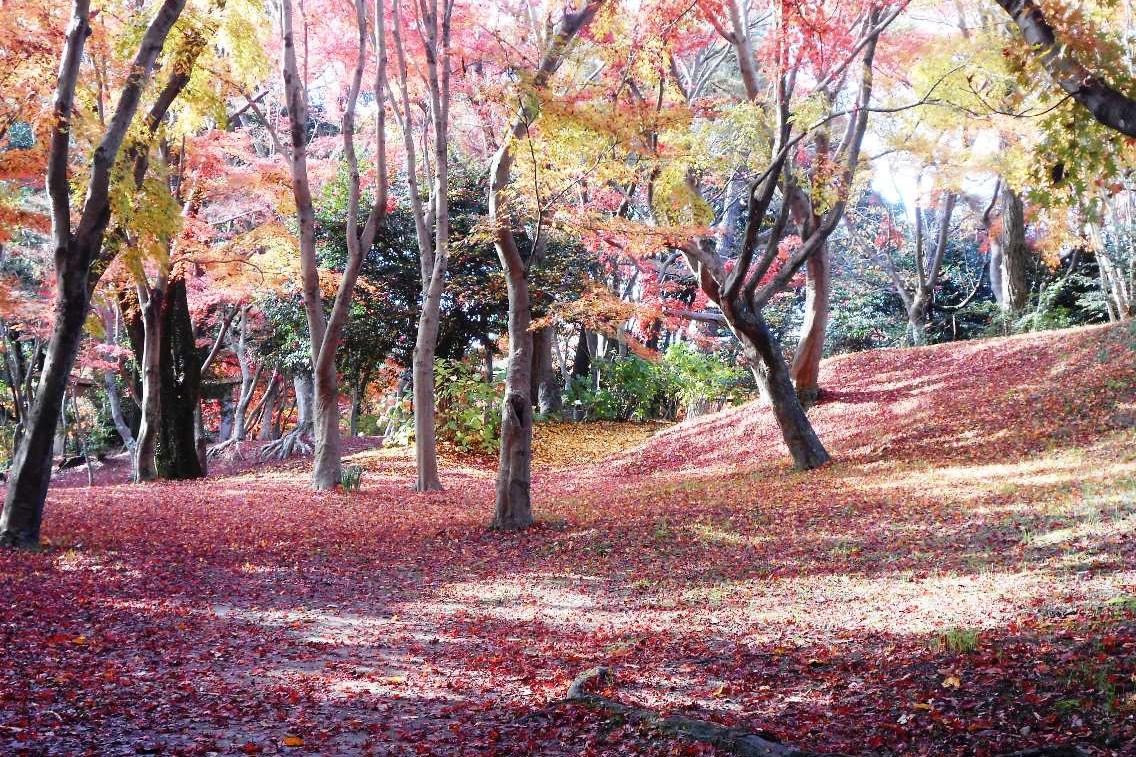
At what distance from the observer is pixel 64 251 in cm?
792

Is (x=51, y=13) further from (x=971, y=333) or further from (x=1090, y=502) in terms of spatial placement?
(x=971, y=333)

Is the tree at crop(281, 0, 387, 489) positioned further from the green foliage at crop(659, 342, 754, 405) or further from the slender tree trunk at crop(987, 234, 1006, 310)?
the slender tree trunk at crop(987, 234, 1006, 310)

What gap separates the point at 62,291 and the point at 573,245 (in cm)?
1317

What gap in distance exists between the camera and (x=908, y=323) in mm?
23016

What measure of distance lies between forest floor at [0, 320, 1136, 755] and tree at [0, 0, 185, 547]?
0.63 meters

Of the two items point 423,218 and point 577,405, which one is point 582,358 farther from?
point 423,218

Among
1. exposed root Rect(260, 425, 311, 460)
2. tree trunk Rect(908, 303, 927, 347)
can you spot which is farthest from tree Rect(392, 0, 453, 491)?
tree trunk Rect(908, 303, 927, 347)

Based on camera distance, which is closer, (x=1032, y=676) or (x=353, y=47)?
(x=1032, y=676)

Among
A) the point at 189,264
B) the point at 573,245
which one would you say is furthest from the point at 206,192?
the point at 573,245

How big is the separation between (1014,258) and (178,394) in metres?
16.6

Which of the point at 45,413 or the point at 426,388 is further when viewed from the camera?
the point at 426,388

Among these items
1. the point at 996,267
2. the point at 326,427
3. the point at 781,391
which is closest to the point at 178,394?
the point at 326,427

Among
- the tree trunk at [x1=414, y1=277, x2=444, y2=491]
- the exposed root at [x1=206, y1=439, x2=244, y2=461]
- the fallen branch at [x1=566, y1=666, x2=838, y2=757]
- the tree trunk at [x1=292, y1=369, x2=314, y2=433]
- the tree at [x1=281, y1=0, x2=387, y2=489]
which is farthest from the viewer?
the exposed root at [x1=206, y1=439, x2=244, y2=461]

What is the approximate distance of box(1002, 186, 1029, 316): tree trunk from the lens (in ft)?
60.4
